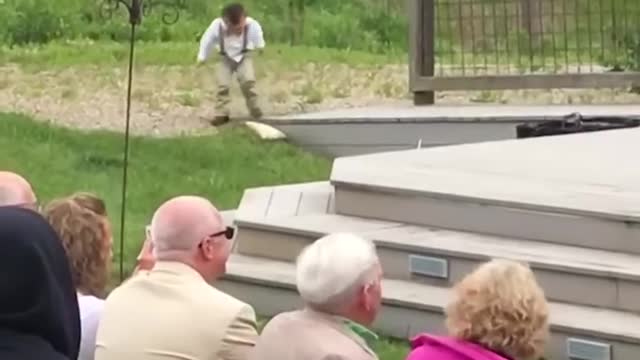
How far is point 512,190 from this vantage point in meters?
8.03

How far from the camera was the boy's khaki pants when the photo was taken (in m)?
14.1

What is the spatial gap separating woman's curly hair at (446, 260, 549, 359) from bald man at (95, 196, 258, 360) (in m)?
0.59

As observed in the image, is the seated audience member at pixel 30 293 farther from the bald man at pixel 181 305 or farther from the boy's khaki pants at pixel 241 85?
the boy's khaki pants at pixel 241 85

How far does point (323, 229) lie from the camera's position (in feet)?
27.1

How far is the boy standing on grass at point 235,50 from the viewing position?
14.2 m

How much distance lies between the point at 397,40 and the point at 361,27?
0.62 meters

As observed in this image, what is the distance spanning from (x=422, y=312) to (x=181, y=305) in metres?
3.01

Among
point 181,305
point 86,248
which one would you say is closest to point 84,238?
point 86,248

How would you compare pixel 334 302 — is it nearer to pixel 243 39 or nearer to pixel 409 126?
pixel 409 126

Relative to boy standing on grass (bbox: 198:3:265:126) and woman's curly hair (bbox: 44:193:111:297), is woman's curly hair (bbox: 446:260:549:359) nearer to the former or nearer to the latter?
woman's curly hair (bbox: 44:193:111:297)

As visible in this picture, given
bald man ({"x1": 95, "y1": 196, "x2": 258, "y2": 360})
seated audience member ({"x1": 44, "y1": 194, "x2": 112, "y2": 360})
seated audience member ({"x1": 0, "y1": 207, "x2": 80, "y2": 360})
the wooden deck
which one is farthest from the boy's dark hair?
seated audience member ({"x1": 0, "y1": 207, "x2": 80, "y2": 360})

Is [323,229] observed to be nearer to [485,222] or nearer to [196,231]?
[485,222]

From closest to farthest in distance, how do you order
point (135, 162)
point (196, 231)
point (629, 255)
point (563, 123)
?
point (196, 231) < point (629, 255) < point (563, 123) < point (135, 162)

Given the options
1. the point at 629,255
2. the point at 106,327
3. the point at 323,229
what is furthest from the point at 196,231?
the point at 323,229
